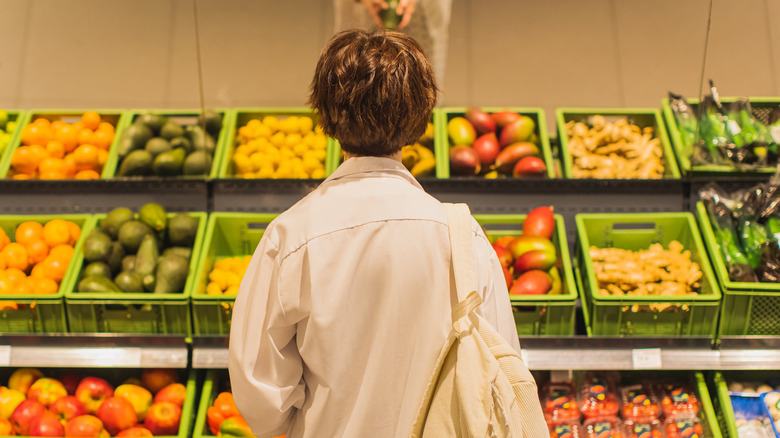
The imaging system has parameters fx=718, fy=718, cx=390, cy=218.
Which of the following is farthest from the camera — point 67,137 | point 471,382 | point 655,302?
point 67,137

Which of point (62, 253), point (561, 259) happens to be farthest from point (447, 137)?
point (62, 253)

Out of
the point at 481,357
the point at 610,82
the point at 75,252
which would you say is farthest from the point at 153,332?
the point at 610,82

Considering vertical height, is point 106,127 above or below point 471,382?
above

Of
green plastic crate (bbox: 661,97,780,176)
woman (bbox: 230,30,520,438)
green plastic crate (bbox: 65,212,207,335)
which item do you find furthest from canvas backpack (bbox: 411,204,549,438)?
green plastic crate (bbox: 661,97,780,176)

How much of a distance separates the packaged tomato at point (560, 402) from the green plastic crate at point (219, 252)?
3.67ft

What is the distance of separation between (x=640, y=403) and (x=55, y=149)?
7.79 feet

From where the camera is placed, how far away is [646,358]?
2277 mm

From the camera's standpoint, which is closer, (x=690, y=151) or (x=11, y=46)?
(x=690, y=151)

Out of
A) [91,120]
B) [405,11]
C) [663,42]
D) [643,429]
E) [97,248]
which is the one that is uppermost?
[405,11]

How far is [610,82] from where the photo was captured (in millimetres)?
3371

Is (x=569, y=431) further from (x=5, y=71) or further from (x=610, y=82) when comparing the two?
(x=5, y=71)

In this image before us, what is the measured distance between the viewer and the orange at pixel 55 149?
280 cm

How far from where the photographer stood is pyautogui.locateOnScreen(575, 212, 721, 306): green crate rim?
227 cm

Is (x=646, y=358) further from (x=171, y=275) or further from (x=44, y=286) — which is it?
(x=44, y=286)
